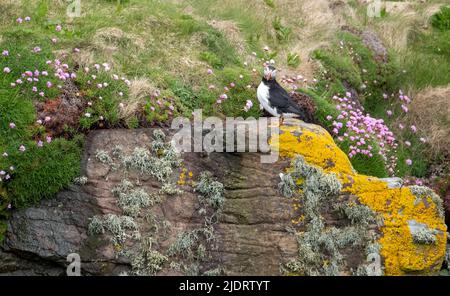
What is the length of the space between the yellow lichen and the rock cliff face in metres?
0.01

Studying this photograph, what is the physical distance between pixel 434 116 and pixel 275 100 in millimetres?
5221

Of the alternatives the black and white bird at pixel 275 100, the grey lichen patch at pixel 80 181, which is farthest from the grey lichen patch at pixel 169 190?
the black and white bird at pixel 275 100

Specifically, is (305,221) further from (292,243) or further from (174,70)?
(174,70)

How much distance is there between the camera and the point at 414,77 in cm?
1380

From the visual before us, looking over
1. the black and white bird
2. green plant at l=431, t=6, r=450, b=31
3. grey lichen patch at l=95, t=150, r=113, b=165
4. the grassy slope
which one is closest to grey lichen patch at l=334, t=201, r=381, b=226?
the black and white bird

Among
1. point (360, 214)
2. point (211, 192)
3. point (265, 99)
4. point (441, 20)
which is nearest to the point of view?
point (360, 214)

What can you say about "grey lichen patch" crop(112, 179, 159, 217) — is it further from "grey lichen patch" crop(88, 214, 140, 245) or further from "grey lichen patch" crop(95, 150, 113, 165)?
"grey lichen patch" crop(95, 150, 113, 165)

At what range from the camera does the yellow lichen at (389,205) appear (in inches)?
276

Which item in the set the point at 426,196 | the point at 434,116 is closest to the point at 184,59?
the point at 426,196

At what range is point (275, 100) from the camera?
29.0ft

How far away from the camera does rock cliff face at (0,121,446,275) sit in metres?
6.92

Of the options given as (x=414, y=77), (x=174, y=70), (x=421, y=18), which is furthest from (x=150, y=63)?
(x=421, y=18)

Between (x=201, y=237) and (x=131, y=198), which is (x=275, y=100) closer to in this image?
(x=201, y=237)

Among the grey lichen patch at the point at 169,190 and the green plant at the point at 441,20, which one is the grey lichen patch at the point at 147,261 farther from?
the green plant at the point at 441,20
